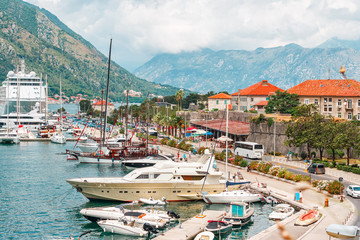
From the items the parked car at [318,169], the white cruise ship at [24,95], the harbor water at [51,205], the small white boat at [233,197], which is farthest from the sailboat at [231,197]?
the white cruise ship at [24,95]

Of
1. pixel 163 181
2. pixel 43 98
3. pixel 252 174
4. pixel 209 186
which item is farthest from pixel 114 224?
pixel 43 98

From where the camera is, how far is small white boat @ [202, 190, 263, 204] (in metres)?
42.2

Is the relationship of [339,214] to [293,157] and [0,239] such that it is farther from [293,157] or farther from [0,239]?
[293,157]

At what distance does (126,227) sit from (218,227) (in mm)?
7377

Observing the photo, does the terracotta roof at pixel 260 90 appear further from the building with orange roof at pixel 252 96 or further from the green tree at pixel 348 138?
the green tree at pixel 348 138

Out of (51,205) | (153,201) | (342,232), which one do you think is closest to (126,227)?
(153,201)

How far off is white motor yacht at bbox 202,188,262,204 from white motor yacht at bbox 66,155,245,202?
217 centimetres

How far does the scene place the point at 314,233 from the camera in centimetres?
2797

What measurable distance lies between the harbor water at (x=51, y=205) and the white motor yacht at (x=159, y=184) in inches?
46.1

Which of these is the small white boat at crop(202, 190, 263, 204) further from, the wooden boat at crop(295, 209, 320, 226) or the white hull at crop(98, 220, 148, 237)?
the white hull at crop(98, 220, 148, 237)

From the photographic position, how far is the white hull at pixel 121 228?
33.1m

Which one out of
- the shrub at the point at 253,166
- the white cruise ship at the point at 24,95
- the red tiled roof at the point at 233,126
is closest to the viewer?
the shrub at the point at 253,166

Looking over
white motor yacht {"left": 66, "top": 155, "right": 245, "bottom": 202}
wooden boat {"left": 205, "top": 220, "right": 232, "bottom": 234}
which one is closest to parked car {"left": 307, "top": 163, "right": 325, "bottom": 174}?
white motor yacht {"left": 66, "top": 155, "right": 245, "bottom": 202}

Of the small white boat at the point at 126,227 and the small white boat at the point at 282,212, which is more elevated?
the small white boat at the point at 282,212
